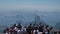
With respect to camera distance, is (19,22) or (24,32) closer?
(24,32)

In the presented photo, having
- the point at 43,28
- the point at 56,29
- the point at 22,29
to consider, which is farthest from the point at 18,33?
the point at 56,29

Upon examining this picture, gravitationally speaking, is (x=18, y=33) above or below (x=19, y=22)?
below

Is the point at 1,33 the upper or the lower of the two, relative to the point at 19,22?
lower

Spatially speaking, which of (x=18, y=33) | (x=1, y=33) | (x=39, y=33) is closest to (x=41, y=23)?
(x=39, y=33)

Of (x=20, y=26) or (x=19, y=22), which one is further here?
(x=19, y=22)

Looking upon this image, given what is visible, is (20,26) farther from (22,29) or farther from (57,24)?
(57,24)

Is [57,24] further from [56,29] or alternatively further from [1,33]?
[1,33]
